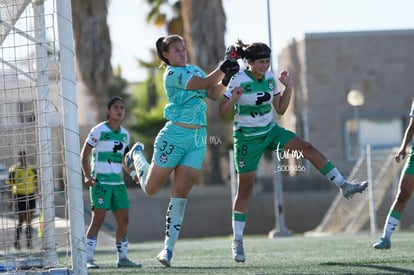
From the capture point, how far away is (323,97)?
3653 cm

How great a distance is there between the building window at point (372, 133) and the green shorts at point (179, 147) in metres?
26.3

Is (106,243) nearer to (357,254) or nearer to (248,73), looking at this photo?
(357,254)

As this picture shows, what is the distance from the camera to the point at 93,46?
32750 millimetres

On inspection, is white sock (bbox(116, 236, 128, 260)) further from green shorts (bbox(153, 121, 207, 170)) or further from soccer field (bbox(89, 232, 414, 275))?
green shorts (bbox(153, 121, 207, 170))

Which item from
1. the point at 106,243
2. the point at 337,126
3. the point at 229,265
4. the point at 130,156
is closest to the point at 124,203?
the point at 130,156

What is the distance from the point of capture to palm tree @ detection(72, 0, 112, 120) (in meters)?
32.4

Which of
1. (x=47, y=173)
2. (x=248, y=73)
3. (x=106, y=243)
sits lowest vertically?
(x=106, y=243)

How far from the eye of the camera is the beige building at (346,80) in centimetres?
3622

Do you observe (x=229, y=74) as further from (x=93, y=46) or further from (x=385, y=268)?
(x=93, y=46)

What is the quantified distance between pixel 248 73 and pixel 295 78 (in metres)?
27.0

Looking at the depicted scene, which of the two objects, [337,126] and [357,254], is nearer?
[357,254]

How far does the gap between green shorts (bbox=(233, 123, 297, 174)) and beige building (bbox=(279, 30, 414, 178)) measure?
2597 centimetres

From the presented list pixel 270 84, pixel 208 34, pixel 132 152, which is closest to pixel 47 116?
pixel 132 152

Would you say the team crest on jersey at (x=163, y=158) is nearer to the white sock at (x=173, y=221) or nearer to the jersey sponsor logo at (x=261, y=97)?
the white sock at (x=173, y=221)
